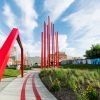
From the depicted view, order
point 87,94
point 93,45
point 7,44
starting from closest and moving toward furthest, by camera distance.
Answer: point 7,44, point 87,94, point 93,45

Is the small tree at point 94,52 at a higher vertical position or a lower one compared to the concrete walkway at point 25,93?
higher

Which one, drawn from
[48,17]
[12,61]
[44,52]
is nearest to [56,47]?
[44,52]

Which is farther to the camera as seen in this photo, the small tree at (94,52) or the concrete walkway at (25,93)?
the small tree at (94,52)

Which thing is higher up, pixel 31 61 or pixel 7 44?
pixel 31 61

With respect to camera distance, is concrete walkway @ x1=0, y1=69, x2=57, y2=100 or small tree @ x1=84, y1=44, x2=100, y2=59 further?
small tree @ x1=84, y1=44, x2=100, y2=59

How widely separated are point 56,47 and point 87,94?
38846 millimetres

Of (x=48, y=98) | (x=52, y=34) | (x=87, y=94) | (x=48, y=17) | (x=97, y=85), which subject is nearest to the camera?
(x=87, y=94)

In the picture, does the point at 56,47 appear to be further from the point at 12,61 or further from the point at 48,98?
the point at 12,61

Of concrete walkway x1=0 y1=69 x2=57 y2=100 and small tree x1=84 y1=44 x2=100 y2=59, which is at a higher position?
small tree x1=84 y1=44 x2=100 y2=59

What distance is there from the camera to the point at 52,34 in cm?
4638

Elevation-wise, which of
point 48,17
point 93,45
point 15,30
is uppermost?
point 93,45

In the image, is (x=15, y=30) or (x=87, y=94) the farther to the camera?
(x=87, y=94)

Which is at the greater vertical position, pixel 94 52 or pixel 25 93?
pixel 94 52

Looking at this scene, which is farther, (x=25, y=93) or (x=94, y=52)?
(x=94, y=52)
